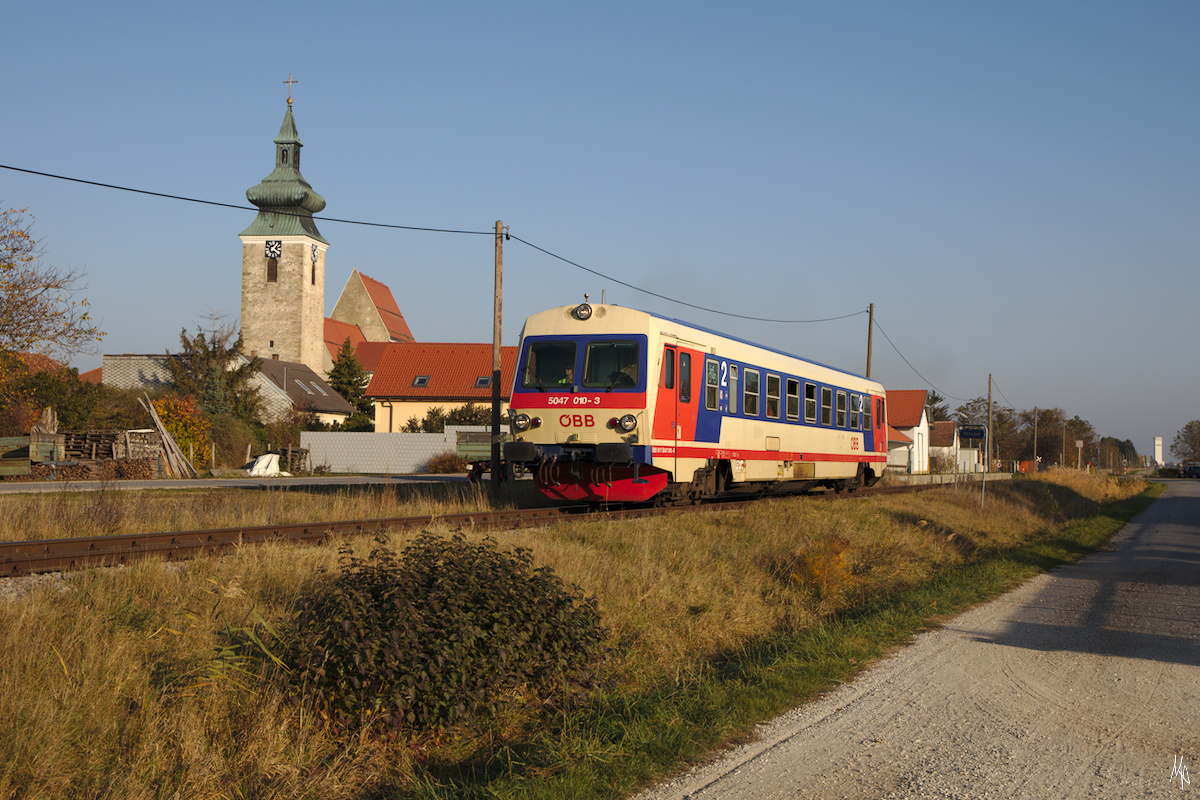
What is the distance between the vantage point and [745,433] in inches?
707

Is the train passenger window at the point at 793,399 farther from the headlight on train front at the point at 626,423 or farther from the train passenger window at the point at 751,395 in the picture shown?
the headlight on train front at the point at 626,423

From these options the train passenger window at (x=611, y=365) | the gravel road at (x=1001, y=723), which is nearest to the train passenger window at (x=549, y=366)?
the train passenger window at (x=611, y=365)

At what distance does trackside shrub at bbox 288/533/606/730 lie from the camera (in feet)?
19.7

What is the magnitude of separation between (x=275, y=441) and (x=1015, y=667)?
42250 mm

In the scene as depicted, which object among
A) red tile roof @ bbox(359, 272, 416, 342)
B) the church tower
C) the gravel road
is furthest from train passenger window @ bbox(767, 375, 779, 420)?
red tile roof @ bbox(359, 272, 416, 342)

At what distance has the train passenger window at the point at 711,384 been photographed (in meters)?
16.4

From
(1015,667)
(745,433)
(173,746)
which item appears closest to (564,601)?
(173,746)

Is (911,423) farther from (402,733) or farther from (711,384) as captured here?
(402,733)

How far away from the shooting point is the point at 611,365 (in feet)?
50.1

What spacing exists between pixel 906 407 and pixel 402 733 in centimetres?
7362

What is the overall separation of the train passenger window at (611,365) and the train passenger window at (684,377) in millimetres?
979

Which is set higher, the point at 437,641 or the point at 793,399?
the point at 793,399

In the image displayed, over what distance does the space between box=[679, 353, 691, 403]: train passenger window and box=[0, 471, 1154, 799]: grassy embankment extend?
291 cm

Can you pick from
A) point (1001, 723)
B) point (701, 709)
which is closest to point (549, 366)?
point (701, 709)
